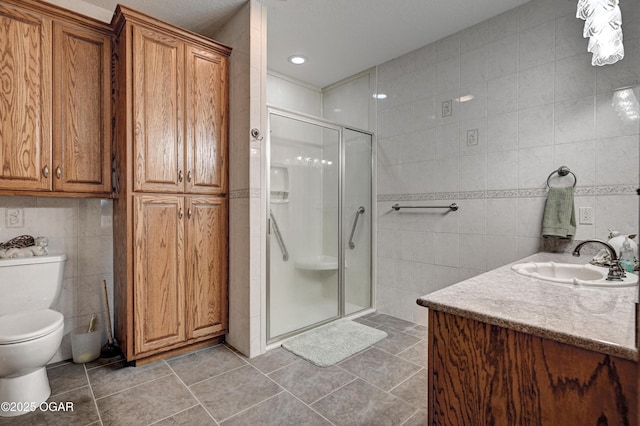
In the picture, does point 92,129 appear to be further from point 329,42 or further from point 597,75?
point 597,75

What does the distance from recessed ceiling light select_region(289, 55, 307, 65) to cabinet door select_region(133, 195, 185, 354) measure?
70.0 inches

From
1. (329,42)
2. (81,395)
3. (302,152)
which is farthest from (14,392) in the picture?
(329,42)

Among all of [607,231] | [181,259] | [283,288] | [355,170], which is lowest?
[283,288]

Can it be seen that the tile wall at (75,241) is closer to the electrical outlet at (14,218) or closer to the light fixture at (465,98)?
the electrical outlet at (14,218)

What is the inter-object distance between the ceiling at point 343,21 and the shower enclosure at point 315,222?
2.27 feet

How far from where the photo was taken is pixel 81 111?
2051mm

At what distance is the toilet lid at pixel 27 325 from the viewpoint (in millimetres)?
1527

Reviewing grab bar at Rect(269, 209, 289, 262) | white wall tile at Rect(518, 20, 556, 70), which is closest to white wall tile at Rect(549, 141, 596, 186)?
white wall tile at Rect(518, 20, 556, 70)

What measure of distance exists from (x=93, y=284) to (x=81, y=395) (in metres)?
0.77

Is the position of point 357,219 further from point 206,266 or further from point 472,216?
point 206,266

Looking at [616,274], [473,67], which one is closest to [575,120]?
[473,67]

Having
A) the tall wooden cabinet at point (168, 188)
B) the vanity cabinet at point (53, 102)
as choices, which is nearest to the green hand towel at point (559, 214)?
the tall wooden cabinet at point (168, 188)

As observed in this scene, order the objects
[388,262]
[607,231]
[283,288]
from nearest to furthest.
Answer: [607,231], [283,288], [388,262]

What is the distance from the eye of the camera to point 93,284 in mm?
2262
